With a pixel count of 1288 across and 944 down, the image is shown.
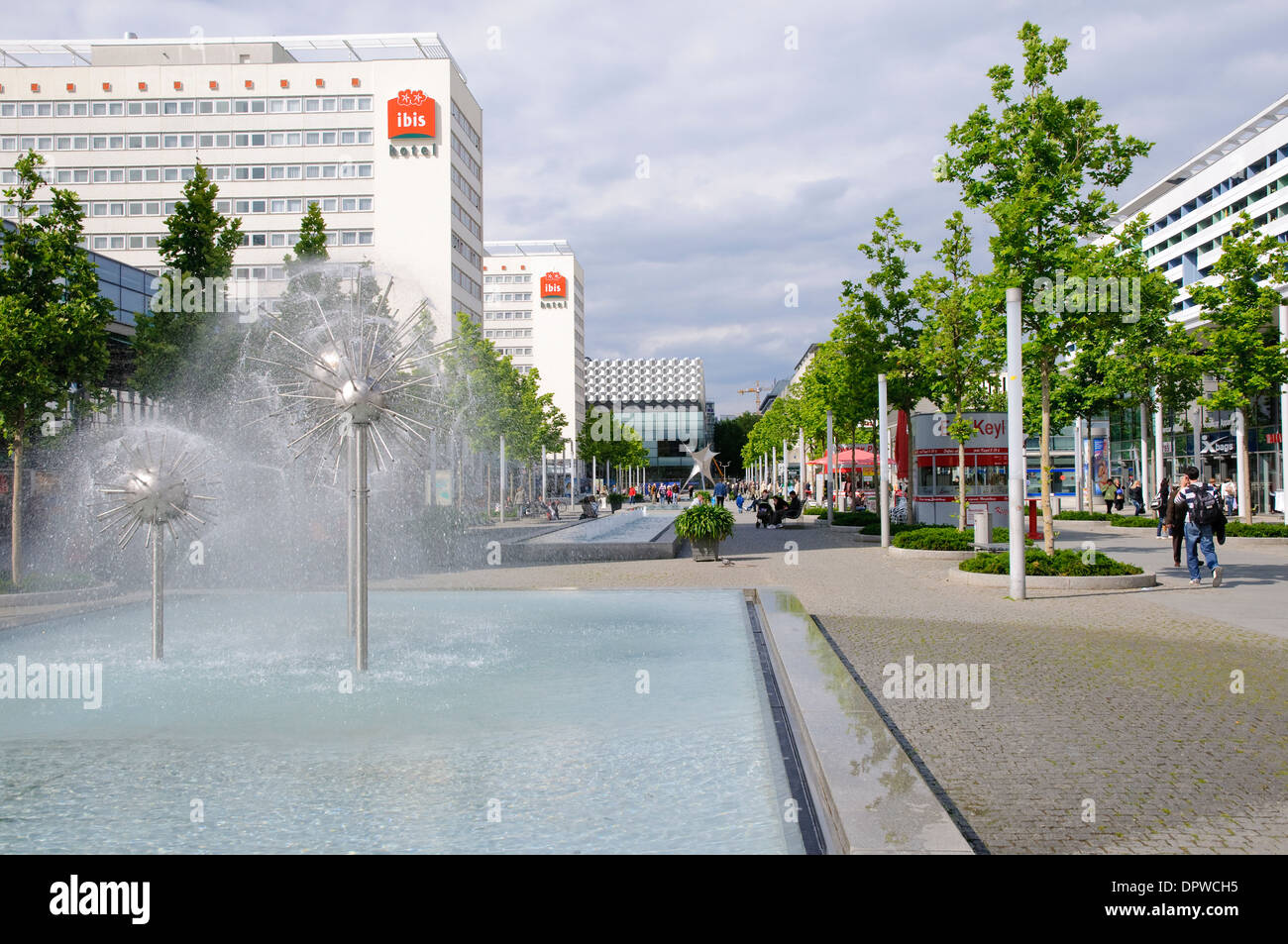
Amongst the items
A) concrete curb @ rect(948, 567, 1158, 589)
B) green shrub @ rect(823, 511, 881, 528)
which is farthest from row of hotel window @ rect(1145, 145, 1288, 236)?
concrete curb @ rect(948, 567, 1158, 589)

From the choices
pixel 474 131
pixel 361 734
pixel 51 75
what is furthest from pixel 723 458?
pixel 361 734

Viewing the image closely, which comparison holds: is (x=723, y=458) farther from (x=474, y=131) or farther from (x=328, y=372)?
(x=328, y=372)

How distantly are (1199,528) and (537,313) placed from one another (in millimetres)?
124418

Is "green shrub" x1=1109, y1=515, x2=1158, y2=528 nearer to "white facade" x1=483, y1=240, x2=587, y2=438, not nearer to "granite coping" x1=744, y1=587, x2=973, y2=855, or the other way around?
"granite coping" x1=744, y1=587, x2=973, y2=855

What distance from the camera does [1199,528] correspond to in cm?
1594

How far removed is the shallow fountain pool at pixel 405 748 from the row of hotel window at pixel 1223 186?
69.6 metres

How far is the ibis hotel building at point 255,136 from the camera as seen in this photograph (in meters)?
71.4

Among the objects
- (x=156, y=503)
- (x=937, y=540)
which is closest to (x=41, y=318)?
(x=156, y=503)

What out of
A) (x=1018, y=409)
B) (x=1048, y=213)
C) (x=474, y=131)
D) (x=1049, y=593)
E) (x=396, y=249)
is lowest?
(x=1049, y=593)

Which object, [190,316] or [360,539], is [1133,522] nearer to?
[190,316]

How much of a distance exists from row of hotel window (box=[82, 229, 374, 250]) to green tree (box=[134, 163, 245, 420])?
4516cm

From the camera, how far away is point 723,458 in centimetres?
17650

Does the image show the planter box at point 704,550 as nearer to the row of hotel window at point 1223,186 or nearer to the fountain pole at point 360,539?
the fountain pole at point 360,539
